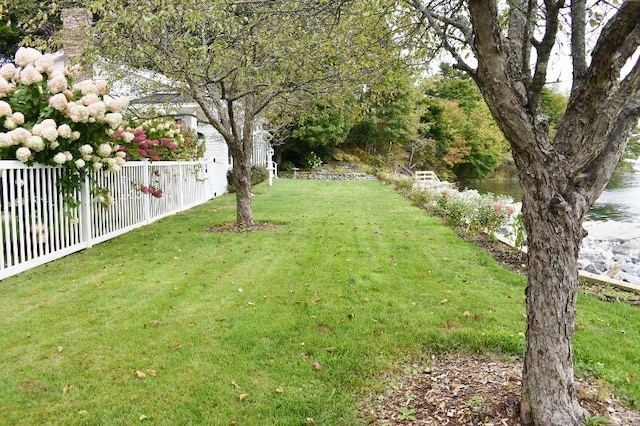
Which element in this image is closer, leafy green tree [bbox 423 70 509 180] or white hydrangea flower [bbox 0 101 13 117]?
white hydrangea flower [bbox 0 101 13 117]

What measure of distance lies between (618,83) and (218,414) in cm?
279

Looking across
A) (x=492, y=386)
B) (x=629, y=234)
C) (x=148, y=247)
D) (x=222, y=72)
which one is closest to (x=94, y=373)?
(x=492, y=386)

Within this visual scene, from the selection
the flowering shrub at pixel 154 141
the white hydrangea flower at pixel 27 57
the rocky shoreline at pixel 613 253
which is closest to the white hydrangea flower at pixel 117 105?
the flowering shrub at pixel 154 141

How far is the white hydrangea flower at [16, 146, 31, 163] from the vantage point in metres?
5.64

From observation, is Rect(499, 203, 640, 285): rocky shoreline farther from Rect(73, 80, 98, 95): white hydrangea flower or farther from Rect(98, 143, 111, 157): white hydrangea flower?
Rect(73, 80, 98, 95): white hydrangea flower

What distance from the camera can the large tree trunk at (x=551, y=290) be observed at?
7.97ft

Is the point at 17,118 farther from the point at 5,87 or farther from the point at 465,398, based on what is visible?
the point at 465,398

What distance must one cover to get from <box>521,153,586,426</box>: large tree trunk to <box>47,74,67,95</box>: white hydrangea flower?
5.97 meters

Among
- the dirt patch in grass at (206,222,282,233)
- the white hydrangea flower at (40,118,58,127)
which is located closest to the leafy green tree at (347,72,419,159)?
the dirt patch in grass at (206,222,282,233)

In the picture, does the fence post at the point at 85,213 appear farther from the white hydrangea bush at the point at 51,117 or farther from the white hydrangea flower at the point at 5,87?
the white hydrangea flower at the point at 5,87

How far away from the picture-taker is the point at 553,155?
241 centimetres

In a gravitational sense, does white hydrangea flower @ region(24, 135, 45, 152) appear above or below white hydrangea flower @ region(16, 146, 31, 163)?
above

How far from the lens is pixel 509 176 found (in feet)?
152

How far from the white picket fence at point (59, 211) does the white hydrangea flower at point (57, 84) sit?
101 cm
